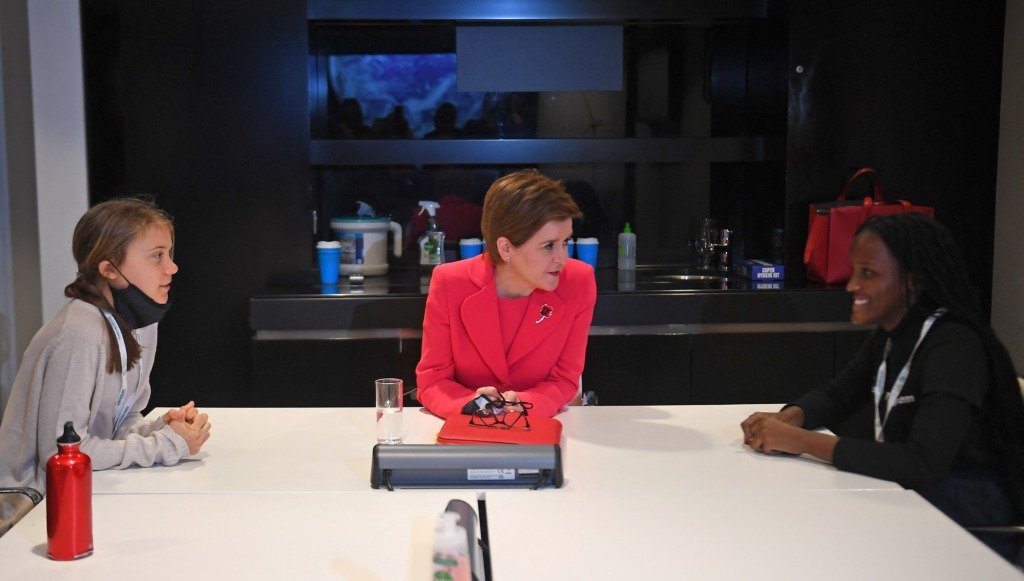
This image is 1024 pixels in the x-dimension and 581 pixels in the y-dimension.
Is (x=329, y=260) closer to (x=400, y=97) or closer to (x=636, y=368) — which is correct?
(x=400, y=97)

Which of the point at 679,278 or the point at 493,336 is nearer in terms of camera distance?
the point at 493,336

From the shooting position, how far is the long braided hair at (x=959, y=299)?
2.18 meters

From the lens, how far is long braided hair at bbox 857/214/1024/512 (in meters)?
2.18

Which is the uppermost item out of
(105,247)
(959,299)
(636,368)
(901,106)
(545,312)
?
(901,106)

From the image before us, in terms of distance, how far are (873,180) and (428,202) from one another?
6.16ft

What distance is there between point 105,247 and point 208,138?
193 cm

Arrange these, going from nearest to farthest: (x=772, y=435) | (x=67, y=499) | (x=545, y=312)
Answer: (x=67, y=499)
(x=772, y=435)
(x=545, y=312)

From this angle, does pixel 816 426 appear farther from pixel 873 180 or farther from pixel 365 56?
pixel 365 56

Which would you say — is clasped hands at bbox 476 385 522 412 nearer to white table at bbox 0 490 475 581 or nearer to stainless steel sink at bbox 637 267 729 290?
white table at bbox 0 490 475 581

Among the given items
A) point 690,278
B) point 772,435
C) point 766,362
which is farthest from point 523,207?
point 690,278

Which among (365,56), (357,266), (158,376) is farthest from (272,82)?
(158,376)

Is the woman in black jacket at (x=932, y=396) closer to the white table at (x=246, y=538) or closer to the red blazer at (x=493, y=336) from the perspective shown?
the red blazer at (x=493, y=336)

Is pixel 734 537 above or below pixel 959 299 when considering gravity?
below

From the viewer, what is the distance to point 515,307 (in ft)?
9.33
